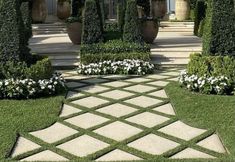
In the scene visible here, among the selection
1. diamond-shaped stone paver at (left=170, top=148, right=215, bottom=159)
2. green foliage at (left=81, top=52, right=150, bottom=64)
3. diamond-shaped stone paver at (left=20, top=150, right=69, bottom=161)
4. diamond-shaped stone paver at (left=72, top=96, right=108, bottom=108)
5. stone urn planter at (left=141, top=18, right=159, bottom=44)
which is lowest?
diamond-shaped stone paver at (left=20, top=150, right=69, bottom=161)

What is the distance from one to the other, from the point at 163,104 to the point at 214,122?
1383 millimetres

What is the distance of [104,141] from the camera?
6277 mm

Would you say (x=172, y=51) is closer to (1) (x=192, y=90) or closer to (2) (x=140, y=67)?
(2) (x=140, y=67)

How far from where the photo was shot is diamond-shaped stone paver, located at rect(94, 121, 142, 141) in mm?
6477

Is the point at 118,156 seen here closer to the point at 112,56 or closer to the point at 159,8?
the point at 112,56

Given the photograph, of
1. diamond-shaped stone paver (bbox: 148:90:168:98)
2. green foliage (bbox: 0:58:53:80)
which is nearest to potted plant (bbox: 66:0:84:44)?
green foliage (bbox: 0:58:53:80)

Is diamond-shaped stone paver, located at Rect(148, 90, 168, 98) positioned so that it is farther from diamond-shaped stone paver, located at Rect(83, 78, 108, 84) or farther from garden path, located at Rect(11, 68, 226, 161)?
diamond-shaped stone paver, located at Rect(83, 78, 108, 84)

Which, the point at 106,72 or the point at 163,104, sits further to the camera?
the point at 106,72

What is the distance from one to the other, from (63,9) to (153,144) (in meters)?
18.2

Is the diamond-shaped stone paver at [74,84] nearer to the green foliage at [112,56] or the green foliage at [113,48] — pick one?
the green foliage at [112,56]

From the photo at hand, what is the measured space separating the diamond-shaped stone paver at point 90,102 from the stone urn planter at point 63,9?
15.4 metres

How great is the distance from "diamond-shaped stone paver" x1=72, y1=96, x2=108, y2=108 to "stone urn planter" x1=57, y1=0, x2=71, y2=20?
15440mm

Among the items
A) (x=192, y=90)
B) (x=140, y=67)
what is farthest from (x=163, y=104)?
(x=140, y=67)

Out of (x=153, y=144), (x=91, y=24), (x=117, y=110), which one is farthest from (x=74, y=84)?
(x=153, y=144)
